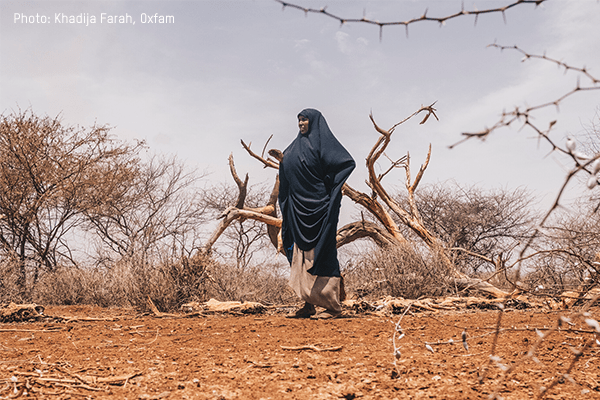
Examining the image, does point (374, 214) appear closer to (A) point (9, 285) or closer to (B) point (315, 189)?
(B) point (315, 189)

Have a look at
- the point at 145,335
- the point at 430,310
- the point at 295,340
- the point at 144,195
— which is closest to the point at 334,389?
the point at 295,340

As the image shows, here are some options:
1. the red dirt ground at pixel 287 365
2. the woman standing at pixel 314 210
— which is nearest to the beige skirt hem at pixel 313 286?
the woman standing at pixel 314 210

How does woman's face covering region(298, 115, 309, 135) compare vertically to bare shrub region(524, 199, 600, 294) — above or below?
above

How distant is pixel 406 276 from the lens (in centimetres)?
743

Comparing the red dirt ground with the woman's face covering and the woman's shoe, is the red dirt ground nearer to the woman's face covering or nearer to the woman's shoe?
the woman's shoe

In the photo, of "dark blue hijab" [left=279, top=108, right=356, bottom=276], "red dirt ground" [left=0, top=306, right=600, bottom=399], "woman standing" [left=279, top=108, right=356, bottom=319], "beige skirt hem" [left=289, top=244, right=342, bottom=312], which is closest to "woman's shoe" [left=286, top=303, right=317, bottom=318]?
"woman standing" [left=279, top=108, right=356, bottom=319]

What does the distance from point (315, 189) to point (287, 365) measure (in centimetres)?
302

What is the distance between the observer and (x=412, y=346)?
370 centimetres

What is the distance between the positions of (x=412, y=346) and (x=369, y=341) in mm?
403

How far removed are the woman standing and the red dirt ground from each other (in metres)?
0.87

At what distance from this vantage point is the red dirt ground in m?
2.69

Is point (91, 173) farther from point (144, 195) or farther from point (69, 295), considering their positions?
point (69, 295)

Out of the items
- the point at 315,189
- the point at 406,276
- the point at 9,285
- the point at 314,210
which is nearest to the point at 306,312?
the point at 314,210

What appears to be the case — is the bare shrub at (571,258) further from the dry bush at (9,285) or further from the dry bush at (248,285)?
the dry bush at (9,285)
